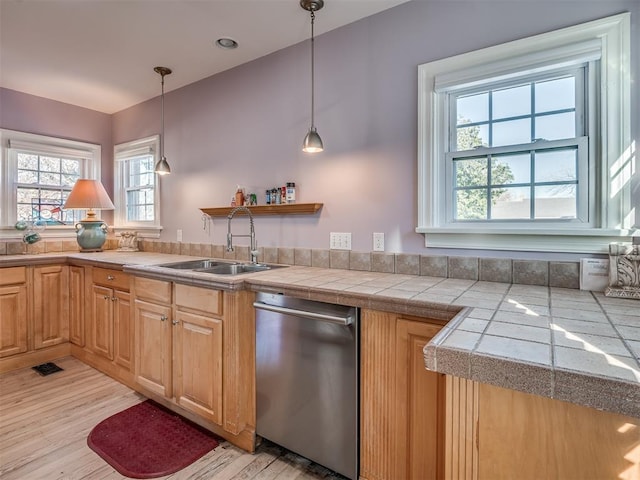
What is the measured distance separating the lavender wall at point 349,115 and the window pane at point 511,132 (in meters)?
0.41

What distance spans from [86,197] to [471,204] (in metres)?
3.44

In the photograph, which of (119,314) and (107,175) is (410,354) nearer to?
(119,314)

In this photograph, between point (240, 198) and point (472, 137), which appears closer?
point (472, 137)

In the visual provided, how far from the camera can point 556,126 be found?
165 centimetres

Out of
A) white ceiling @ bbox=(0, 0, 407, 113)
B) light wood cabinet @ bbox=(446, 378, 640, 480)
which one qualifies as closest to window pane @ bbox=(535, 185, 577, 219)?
light wood cabinet @ bbox=(446, 378, 640, 480)

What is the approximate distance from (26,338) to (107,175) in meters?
1.90

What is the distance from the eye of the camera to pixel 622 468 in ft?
2.44

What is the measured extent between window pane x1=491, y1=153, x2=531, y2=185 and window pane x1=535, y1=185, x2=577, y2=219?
99mm

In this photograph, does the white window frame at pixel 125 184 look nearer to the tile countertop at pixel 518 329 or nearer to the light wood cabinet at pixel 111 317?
the light wood cabinet at pixel 111 317

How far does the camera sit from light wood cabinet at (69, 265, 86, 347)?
2951 mm

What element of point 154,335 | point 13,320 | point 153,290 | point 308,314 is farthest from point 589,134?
point 13,320

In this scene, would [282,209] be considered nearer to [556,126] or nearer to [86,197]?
[556,126]

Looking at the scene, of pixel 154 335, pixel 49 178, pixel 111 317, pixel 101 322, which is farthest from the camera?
pixel 49 178

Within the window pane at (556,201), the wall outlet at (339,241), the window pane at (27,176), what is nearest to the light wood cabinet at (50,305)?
the window pane at (27,176)
